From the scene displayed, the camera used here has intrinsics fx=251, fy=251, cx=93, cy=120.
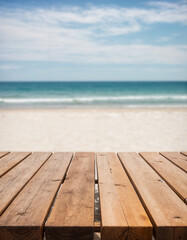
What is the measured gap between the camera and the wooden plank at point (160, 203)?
93cm

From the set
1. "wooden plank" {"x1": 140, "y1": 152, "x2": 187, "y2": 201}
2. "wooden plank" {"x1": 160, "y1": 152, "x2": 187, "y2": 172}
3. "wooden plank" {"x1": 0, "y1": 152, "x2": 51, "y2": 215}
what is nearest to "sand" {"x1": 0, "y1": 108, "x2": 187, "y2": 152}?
"wooden plank" {"x1": 160, "y1": 152, "x2": 187, "y2": 172}

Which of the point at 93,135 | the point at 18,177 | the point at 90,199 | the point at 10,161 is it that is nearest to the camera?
the point at 90,199

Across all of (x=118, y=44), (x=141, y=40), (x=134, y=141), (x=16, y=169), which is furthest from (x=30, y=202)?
(x=118, y=44)

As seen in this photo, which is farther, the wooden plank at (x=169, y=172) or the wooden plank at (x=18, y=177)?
the wooden plank at (x=169, y=172)

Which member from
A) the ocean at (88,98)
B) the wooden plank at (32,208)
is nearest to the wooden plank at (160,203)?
the wooden plank at (32,208)

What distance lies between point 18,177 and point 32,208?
45cm

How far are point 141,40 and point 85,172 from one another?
44830mm

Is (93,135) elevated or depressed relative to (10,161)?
depressed

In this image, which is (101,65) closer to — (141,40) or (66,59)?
(66,59)

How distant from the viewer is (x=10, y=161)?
1845 mm

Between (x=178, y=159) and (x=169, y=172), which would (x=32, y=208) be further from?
(x=178, y=159)

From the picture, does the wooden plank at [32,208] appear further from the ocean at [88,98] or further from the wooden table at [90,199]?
the ocean at [88,98]

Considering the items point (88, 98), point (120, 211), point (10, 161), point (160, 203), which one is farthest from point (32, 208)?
point (88, 98)

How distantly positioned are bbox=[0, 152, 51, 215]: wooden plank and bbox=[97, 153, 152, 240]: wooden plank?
420 mm
